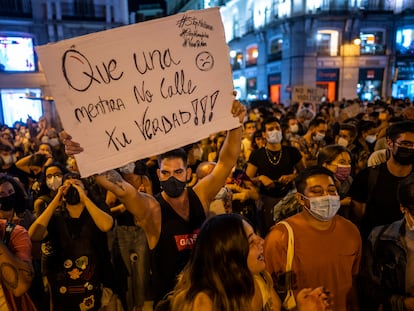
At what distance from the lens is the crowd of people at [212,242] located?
1889 mm

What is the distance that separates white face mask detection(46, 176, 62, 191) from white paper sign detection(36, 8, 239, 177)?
160 centimetres

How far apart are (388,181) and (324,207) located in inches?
44.6

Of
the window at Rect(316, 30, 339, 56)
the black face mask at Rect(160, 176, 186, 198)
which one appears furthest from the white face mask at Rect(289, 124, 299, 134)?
the window at Rect(316, 30, 339, 56)

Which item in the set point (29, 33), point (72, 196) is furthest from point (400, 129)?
point (29, 33)

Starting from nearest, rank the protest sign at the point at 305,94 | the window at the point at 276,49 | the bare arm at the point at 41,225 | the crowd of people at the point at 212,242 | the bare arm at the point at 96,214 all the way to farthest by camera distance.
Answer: the crowd of people at the point at 212,242
the bare arm at the point at 41,225
the bare arm at the point at 96,214
the protest sign at the point at 305,94
the window at the point at 276,49

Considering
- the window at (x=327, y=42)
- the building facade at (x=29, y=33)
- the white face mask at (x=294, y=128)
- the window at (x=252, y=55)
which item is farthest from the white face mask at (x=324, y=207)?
the window at (x=252, y=55)

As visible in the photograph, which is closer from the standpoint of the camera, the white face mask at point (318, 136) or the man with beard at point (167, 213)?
the man with beard at point (167, 213)

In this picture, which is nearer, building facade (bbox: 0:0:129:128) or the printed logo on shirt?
the printed logo on shirt

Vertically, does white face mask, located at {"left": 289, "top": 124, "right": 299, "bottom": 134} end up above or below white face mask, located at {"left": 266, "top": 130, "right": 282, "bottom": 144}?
below

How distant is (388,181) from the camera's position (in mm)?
3264

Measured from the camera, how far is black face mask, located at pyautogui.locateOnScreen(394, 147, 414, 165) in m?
3.22

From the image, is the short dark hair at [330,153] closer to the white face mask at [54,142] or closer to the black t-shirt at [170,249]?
the black t-shirt at [170,249]

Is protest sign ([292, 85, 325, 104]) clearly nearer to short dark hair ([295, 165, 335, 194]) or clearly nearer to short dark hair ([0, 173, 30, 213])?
short dark hair ([295, 165, 335, 194])

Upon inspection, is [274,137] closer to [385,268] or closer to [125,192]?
[385,268]
